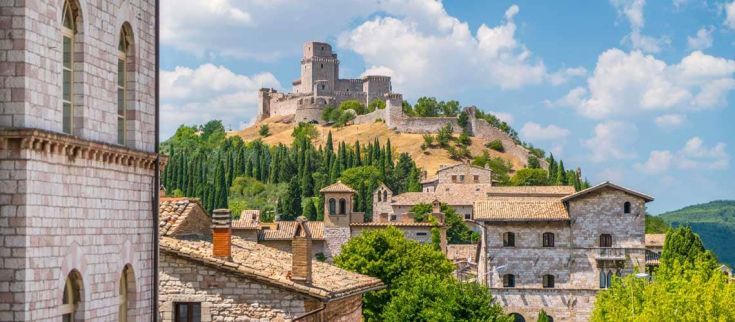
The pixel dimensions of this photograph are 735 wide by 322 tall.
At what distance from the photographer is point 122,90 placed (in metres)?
16.2

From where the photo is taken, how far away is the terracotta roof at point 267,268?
22.8m

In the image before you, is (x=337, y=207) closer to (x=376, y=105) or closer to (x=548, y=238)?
(x=548, y=238)

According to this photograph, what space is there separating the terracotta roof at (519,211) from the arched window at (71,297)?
168 feet

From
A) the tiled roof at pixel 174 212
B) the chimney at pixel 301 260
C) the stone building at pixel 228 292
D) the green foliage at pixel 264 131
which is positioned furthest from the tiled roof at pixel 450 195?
the stone building at pixel 228 292

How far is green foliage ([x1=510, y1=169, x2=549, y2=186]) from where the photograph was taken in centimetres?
13438

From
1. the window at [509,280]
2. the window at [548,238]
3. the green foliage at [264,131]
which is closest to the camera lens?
the window at [548,238]

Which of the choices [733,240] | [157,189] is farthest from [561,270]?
[733,240]

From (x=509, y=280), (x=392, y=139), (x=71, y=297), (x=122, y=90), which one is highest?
(x=392, y=139)

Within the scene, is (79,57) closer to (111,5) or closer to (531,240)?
(111,5)

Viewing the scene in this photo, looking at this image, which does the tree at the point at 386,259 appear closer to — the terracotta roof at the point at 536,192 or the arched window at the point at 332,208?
the arched window at the point at 332,208

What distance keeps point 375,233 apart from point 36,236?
50386 mm

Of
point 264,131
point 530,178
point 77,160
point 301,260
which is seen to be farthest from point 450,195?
point 77,160

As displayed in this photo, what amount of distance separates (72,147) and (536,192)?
96.5m

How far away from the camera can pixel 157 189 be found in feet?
56.1
